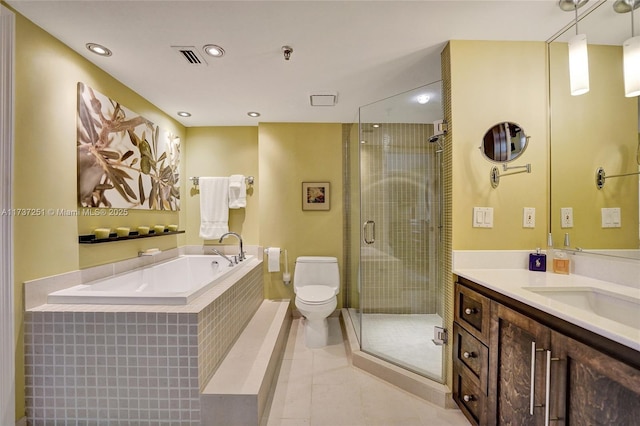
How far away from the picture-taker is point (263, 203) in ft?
9.96

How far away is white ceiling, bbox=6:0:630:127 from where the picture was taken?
4.41 feet

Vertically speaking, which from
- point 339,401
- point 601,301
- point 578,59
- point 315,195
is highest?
point 578,59

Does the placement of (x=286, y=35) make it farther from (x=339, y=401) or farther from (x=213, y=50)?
(x=339, y=401)

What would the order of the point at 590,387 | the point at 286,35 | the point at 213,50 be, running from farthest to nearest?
the point at 213,50 < the point at 286,35 < the point at 590,387

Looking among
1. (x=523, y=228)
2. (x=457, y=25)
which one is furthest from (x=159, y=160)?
(x=523, y=228)

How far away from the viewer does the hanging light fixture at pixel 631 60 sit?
1.20 m

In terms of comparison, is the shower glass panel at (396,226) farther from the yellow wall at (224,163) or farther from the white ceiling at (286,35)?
the yellow wall at (224,163)

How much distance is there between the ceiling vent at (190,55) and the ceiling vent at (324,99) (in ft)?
3.05

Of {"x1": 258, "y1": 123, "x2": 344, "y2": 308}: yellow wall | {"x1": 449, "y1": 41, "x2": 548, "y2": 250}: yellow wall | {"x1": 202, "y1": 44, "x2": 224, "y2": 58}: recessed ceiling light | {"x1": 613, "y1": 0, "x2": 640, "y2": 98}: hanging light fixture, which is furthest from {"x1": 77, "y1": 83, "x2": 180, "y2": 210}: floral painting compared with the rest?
{"x1": 613, "y1": 0, "x2": 640, "y2": 98}: hanging light fixture

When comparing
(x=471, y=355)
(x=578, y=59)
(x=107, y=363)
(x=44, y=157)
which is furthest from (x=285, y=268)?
(x=578, y=59)

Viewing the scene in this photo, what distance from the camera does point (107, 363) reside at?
1.43 m

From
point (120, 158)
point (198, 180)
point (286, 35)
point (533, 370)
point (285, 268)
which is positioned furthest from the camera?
point (198, 180)

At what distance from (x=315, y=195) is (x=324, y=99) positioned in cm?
108

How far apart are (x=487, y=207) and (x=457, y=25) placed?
1073 millimetres
